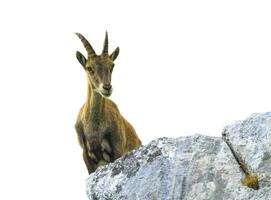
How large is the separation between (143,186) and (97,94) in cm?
771

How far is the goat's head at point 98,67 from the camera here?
17.5 metres

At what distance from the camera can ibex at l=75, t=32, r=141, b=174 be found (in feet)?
58.6

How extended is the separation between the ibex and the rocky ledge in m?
6.35

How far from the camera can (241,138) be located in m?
10.7

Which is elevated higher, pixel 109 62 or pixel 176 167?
pixel 109 62

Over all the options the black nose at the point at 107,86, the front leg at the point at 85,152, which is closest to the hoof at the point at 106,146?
the front leg at the point at 85,152

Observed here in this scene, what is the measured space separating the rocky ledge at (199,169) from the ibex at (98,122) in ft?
20.8

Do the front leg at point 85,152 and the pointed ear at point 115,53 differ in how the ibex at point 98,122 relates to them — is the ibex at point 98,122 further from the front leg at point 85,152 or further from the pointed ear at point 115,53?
the pointed ear at point 115,53

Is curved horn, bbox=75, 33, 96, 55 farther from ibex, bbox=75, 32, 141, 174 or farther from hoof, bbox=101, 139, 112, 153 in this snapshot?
hoof, bbox=101, 139, 112, 153

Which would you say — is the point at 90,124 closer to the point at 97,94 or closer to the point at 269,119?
the point at 97,94

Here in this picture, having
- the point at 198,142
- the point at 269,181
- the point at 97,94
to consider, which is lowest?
the point at 269,181

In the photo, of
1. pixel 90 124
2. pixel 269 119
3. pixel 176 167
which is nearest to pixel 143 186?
pixel 176 167

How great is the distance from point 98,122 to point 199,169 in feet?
25.6

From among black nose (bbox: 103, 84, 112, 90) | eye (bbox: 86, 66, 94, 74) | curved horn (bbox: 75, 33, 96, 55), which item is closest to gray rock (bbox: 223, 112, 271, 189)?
black nose (bbox: 103, 84, 112, 90)
